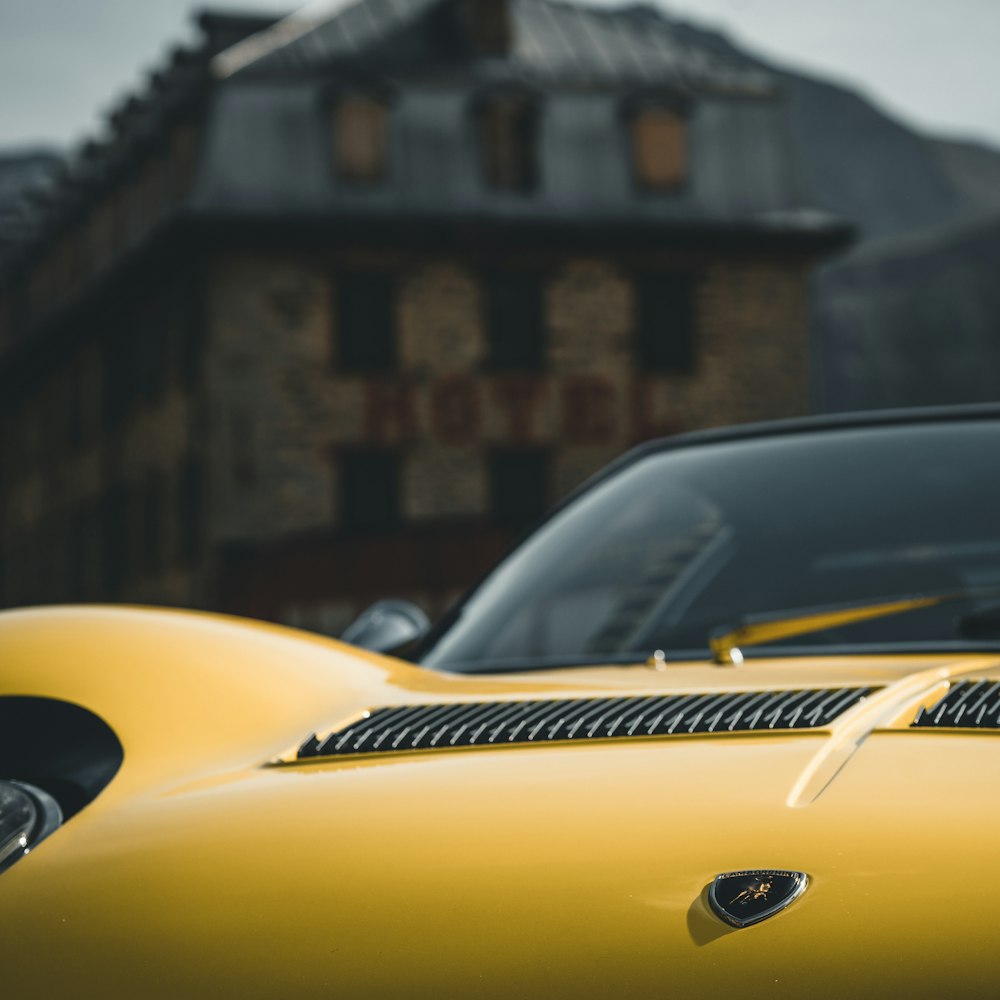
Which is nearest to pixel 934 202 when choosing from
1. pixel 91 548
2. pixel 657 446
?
pixel 91 548

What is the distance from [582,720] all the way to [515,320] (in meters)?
28.0

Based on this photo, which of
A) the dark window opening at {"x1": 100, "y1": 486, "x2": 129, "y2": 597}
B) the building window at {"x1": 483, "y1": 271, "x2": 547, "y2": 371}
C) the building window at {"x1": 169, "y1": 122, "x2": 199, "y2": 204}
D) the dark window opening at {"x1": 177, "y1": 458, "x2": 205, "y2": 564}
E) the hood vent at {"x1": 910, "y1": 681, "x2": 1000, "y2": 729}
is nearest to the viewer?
the hood vent at {"x1": 910, "y1": 681, "x2": 1000, "y2": 729}

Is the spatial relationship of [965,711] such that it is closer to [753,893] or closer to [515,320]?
[753,893]

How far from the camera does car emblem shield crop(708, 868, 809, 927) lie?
1419mm

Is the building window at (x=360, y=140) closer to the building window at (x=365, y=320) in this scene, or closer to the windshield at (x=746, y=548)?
the building window at (x=365, y=320)

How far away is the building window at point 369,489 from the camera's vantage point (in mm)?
28656

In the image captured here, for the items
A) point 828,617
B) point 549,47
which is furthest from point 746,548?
point 549,47

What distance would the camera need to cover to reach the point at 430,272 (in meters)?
29.3

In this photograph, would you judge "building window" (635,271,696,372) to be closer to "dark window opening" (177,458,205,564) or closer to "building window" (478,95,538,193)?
"building window" (478,95,538,193)

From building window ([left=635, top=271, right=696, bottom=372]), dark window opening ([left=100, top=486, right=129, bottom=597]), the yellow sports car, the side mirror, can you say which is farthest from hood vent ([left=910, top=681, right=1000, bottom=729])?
dark window opening ([left=100, top=486, right=129, bottom=597])

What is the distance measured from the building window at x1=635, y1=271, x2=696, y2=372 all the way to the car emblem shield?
29040 mm

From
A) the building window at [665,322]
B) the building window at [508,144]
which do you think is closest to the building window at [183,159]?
the building window at [508,144]

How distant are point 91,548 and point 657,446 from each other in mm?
33295

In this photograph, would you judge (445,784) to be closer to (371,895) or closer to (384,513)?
(371,895)
